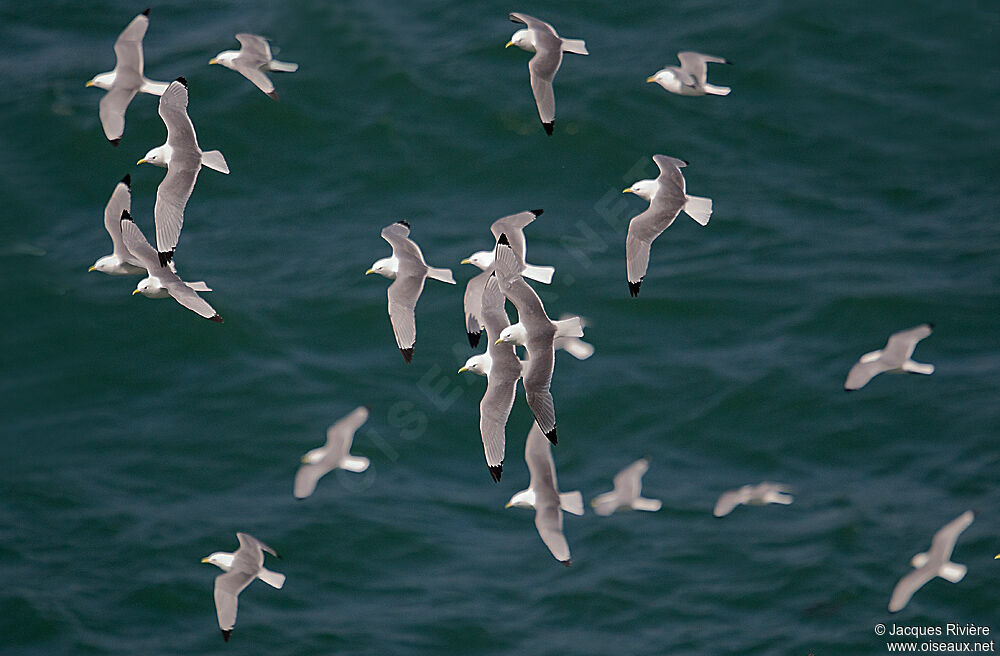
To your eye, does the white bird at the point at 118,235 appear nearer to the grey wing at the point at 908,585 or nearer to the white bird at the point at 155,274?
the white bird at the point at 155,274

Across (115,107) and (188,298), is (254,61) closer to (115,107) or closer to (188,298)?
(115,107)

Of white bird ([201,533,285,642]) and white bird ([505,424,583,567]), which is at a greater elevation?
white bird ([505,424,583,567])

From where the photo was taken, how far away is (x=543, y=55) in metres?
13.6

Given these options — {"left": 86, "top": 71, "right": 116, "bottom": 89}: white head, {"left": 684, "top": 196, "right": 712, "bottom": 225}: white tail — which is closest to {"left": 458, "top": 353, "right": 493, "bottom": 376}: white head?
{"left": 684, "top": 196, "right": 712, "bottom": 225}: white tail

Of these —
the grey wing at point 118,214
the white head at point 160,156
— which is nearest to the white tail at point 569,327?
the white head at point 160,156

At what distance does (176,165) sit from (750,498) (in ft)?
26.9

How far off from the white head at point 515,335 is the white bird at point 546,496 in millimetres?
3080

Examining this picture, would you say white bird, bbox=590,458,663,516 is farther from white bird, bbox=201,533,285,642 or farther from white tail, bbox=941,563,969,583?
white bird, bbox=201,533,285,642

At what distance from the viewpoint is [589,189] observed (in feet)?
65.7

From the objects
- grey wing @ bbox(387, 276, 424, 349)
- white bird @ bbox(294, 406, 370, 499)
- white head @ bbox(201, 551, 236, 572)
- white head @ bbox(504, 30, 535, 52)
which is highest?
white head @ bbox(504, 30, 535, 52)

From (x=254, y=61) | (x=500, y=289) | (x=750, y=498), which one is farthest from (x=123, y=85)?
(x=750, y=498)

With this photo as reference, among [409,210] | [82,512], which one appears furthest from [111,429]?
[409,210]

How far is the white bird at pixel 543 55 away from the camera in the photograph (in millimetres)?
13156

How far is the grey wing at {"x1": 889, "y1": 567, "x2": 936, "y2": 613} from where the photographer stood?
15.6 m
